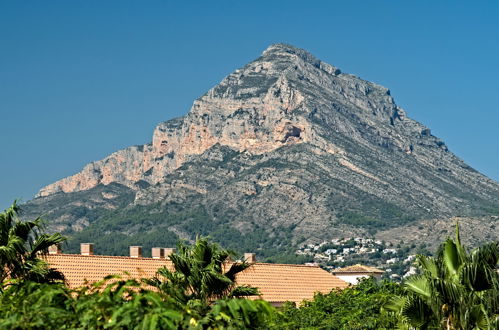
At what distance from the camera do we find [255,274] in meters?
→ 51.7

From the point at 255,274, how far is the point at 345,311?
1246cm

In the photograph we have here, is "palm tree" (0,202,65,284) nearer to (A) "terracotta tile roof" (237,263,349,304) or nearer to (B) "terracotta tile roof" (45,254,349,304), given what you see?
(B) "terracotta tile roof" (45,254,349,304)

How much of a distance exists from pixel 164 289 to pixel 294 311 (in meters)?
26.6

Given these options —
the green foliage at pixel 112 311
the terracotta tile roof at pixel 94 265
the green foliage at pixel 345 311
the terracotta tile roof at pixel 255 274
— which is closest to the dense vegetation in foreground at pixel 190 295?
the green foliage at pixel 112 311

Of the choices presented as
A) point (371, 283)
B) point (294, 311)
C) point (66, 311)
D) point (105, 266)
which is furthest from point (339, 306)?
point (66, 311)

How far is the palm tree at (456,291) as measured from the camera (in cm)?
1884

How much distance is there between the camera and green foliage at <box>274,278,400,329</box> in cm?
3500

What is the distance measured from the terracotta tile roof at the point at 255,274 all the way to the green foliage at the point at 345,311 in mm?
2471

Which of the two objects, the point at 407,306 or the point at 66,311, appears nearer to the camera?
the point at 66,311

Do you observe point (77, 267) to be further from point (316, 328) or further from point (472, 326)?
point (472, 326)

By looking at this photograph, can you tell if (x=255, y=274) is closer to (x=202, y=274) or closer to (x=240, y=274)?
(x=240, y=274)

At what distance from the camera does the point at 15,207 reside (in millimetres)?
22047

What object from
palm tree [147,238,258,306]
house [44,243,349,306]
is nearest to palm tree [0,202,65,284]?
palm tree [147,238,258,306]

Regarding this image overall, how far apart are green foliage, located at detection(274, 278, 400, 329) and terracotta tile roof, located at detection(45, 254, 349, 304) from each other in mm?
2471
